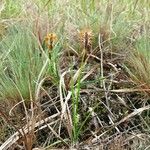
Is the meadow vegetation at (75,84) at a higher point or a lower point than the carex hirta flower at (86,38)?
lower

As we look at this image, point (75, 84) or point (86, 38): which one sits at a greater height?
point (86, 38)

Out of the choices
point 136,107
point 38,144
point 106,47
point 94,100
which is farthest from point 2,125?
point 106,47

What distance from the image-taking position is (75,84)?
1694 mm

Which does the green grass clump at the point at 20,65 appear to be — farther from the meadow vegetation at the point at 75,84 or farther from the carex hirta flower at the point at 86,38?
the carex hirta flower at the point at 86,38

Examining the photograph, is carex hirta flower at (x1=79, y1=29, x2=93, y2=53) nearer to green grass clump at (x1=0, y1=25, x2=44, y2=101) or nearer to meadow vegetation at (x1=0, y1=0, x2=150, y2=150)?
meadow vegetation at (x1=0, y1=0, x2=150, y2=150)

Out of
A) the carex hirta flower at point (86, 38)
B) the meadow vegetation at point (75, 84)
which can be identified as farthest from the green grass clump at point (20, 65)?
the carex hirta flower at point (86, 38)

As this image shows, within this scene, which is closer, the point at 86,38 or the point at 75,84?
the point at 86,38

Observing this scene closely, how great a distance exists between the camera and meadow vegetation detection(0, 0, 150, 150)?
57.6 inches

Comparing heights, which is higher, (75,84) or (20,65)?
(20,65)

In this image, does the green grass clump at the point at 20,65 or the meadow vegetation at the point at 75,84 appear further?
the green grass clump at the point at 20,65

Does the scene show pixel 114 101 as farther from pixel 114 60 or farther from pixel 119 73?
pixel 114 60

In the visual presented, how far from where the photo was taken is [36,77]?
1.67 meters

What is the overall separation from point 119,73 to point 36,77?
1.12ft

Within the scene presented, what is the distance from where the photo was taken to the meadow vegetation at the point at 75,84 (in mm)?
1462
